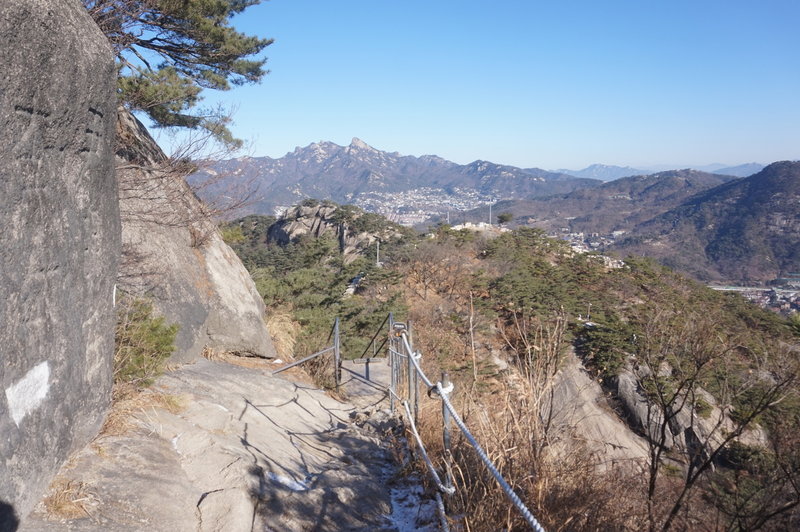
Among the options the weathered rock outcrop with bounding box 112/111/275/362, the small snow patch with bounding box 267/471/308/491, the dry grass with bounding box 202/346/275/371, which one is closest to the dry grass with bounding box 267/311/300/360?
the weathered rock outcrop with bounding box 112/111/275/362

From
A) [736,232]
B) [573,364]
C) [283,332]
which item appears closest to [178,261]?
[283,332]

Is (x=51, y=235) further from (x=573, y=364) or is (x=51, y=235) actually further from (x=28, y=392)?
(x=573, y=364)

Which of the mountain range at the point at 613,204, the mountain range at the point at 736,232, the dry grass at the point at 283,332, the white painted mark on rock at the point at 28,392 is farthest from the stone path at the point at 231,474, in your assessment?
the mountain range at the point at 613,204

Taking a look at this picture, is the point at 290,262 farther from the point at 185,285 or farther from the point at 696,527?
the point at 696,527

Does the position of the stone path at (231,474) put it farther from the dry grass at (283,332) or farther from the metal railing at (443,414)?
the dry grass at (283,332)

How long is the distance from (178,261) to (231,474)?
5.08m

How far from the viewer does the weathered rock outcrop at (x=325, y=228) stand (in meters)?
38.7

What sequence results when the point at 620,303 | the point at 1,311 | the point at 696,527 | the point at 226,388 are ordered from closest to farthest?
1. the point at 1,311
2. the point at 696,527
3. the point at 226,388
4. the point at 620,303

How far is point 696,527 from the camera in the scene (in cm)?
Result: 345

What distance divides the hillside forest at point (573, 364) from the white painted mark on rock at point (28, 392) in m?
2.20

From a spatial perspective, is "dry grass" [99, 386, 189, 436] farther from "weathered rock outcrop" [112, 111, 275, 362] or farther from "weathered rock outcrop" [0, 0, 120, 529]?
"weathered rock outcrop" [112, 111, 275, 362]

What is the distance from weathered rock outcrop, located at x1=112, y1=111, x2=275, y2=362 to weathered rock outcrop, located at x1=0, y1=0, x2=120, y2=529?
3.31 metres

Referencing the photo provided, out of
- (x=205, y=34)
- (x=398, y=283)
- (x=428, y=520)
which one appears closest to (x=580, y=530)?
(x=428, y=520)

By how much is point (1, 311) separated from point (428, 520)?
268cm
